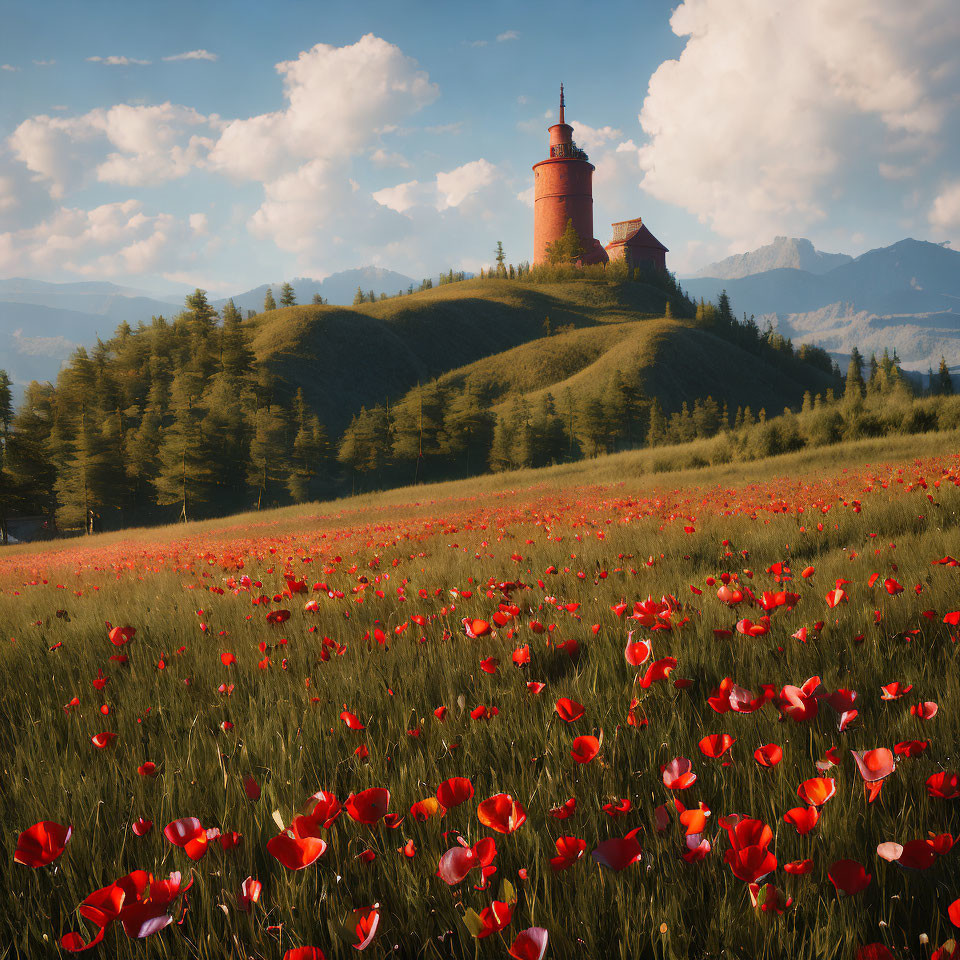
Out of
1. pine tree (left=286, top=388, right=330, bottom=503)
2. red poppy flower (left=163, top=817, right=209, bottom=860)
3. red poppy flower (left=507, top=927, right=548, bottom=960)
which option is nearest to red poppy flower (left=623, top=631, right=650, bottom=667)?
red poppy flower (left=507, top=927, right=548, bottom=960)

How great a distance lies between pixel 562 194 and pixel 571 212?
4014mm

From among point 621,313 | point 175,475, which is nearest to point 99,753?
point 175,475

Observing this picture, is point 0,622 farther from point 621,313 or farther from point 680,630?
point 621,313

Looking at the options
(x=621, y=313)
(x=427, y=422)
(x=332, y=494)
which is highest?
(x=621, y=313)

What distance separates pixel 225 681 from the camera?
2.54m

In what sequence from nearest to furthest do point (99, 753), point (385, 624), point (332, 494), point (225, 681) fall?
1. point (99, 753)
2. point (225, 681)
3. point (385, 624)
4. point (332, 494)

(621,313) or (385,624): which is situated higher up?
(621,313)

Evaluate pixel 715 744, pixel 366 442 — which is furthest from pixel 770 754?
pixel 366 442

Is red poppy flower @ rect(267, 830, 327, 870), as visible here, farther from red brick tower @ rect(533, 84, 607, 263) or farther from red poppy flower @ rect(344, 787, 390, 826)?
red brick tower @ rect(533, 84, 607, 263)

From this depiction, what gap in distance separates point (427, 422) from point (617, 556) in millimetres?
51896

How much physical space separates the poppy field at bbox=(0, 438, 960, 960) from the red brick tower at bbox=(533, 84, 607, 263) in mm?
121267

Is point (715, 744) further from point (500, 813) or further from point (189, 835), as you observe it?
point (189, 835)

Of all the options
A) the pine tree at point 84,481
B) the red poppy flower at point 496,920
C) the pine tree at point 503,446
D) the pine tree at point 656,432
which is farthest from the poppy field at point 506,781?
the pine tree at point 656,432

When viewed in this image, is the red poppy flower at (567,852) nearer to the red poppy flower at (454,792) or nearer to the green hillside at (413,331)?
the red poppy flower at (454,792)
